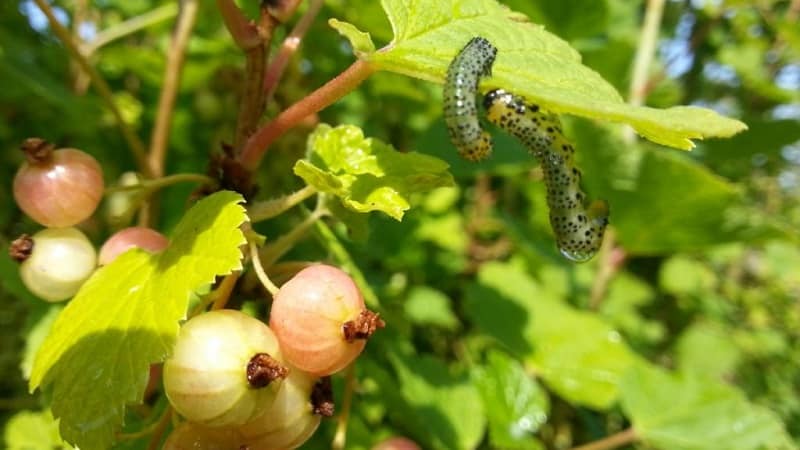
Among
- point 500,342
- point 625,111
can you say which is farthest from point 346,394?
point 500,342

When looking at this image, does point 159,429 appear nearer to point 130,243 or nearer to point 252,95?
point 130,243

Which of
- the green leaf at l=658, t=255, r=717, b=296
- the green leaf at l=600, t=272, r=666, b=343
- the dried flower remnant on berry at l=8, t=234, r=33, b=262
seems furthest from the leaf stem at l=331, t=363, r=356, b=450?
the green leaf at l=658, t=255, r=717, b=296

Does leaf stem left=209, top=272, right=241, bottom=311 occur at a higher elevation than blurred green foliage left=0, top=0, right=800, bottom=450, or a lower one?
higher

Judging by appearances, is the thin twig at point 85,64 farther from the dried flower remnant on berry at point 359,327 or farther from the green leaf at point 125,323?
the dried flower remnant on berry at point 359,327

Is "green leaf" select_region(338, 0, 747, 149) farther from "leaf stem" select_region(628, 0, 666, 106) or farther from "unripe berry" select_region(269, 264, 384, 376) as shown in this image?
"leaf stem" select_region(628, 0, 666, 106)

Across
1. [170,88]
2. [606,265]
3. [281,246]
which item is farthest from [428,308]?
[281,246]

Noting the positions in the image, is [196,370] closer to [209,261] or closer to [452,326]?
[209,261]
